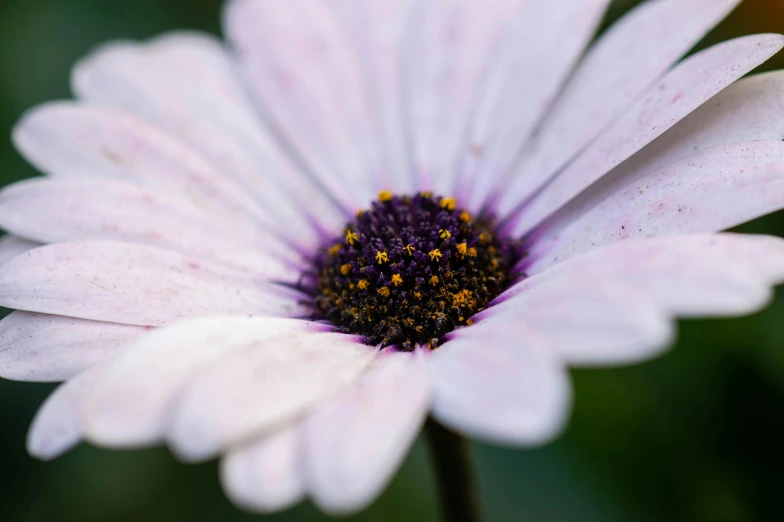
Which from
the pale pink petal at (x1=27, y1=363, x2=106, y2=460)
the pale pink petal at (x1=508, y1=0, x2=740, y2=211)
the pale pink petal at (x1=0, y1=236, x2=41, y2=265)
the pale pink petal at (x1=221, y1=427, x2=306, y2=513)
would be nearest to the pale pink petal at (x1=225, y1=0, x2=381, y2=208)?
the pale pink petal at (x1=508, y1=0, x2=740, y2=211)

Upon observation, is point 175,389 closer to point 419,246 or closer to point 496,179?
point 419,246

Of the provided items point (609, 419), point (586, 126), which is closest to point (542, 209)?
point (586, 126)

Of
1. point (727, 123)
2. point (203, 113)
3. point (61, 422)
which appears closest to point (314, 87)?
point (203, 113)

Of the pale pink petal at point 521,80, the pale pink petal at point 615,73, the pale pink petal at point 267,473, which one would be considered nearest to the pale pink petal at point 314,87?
the pale pink petal at point 521,80

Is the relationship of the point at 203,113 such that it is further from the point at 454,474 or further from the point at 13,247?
the point at 454,474

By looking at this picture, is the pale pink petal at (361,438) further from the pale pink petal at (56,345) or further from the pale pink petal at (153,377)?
the pale pink petal at (56,345)

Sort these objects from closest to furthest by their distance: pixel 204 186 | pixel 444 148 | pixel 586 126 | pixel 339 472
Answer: pixel 339 472 < pixel 586 126 < pixel 204 186 < pixel 444 148
